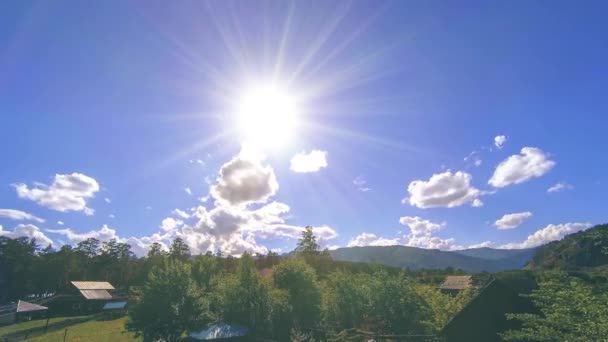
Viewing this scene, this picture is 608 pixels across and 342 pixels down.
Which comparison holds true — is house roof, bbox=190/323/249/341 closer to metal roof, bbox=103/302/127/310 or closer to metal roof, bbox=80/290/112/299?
metal roof, bbox=103/302/127/310

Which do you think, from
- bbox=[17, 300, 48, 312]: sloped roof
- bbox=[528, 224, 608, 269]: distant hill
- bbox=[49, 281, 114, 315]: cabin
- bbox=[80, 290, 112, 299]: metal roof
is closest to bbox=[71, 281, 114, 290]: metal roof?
bbox=[49, 281, 114, 315]: cabin

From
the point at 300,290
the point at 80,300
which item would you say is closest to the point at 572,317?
the point at 300,290

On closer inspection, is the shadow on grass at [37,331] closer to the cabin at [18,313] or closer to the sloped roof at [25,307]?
the sloped roof at [25,307]

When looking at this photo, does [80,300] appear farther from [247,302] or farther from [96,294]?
[247,302]

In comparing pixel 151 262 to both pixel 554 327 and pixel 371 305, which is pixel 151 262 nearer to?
pixel 371 305

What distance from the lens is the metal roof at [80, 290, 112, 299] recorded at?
246ft

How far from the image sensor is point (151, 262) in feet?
329

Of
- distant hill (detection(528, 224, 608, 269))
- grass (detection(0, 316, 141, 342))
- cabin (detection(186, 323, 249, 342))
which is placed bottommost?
grass (detection(0, 316, 141, 342))

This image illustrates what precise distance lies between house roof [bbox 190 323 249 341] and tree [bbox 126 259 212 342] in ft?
→ 2.43

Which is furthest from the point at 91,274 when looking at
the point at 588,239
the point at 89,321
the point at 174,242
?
the point at 588,239

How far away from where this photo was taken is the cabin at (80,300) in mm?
71438

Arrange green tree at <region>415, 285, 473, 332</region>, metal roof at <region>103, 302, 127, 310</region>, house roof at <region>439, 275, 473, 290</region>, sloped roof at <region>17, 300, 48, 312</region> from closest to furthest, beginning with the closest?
green tree at <region>415, 285, 473, 332</region> < sloped roof at <region>17, 300, 48, 312</region> < house roof at <region>439, 275, 473, 290</region> < metal roof at <region>103, 302, 127, 310</region>

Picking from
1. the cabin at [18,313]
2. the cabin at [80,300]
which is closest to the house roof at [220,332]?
the cabin at [18,313]

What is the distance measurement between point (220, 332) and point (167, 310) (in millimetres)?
4892
